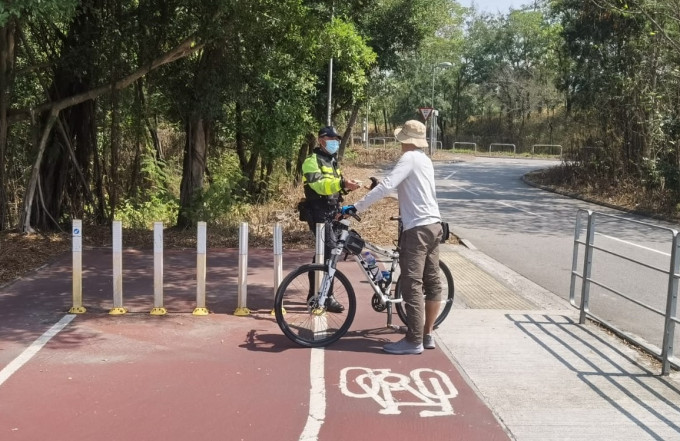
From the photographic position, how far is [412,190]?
5.54 m

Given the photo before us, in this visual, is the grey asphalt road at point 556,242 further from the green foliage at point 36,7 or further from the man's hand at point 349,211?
the green foliage at point 36,7

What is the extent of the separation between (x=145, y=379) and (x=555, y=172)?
26338mm

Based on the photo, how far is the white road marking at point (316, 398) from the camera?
162 inches

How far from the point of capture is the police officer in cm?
642

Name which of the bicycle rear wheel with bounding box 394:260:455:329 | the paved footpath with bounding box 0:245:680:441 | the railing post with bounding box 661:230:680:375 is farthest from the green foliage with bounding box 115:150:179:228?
the railing post with bounding box 661:230:680:375

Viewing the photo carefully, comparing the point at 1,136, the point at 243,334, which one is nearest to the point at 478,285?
the point at 243,334

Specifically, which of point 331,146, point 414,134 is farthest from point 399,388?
point 331,146

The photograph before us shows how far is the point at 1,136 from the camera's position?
10289 mm

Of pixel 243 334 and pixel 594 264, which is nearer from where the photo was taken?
pixel 243 334

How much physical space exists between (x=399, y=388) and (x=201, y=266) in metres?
2.66

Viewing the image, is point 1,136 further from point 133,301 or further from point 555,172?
point 555,172

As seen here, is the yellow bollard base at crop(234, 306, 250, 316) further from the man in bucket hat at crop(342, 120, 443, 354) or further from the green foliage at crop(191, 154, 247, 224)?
the green foliage at crop(191, 154, 247, 224)

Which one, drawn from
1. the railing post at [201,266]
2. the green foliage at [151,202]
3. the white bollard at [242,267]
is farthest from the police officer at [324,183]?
the green foliage at [151,202]

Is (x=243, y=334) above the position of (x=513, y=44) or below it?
below
